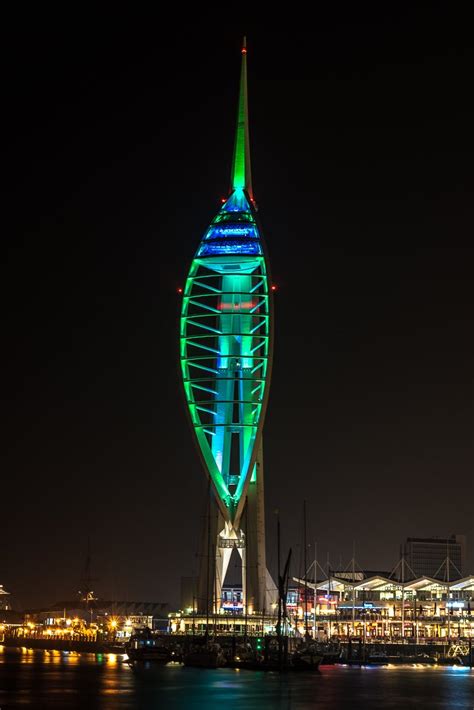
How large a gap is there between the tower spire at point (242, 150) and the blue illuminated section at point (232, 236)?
4858 mm

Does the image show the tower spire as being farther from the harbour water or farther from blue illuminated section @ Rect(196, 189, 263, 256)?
the harbour water

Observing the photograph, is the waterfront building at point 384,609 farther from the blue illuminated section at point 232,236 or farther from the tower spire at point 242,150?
the tower spire at point 242,150

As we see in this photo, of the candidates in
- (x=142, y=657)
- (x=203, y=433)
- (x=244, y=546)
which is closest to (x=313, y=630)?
(x=244, y=546)

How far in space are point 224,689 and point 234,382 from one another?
6113 cm

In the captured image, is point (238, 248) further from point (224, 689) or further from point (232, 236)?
point (224, 689)

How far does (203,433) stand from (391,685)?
51.6 meters

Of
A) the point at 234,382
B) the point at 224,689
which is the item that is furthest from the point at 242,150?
the point at 224,689

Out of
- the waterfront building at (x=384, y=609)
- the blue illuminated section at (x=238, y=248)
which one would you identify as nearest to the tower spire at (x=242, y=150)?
the blue illuminated section at (x=238, y=248)

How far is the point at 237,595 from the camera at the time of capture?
506 ft

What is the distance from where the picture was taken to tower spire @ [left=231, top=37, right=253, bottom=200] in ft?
480

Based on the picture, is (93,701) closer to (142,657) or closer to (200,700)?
(200,700)

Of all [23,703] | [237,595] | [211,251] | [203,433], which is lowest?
[23,703]

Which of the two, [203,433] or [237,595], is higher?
[203,433]

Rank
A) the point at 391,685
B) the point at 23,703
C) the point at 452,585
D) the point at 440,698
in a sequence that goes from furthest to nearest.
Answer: the point at 452,585, the point at 391,685, the point at 440,698, the point at 23,703
